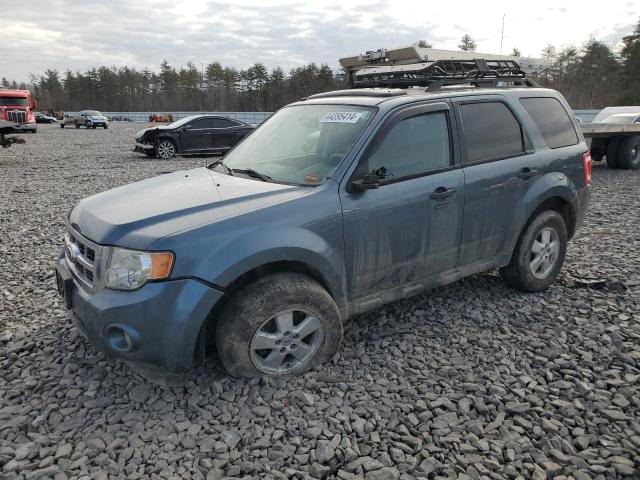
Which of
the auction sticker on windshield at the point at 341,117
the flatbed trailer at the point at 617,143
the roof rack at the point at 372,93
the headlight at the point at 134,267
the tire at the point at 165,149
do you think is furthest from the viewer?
the tire at the point at 165,149

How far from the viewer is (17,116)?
30.7m

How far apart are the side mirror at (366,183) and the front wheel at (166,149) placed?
14.2 meters

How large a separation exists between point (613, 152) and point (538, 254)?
1065cm

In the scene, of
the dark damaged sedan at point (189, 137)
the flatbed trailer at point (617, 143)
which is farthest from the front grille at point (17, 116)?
the flatbed trailer at point (617, 143)

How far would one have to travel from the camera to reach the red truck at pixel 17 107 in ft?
98.4

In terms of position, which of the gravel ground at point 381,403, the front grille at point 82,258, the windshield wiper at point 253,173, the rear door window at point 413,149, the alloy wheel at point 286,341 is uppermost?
the rear door window at point 413,149

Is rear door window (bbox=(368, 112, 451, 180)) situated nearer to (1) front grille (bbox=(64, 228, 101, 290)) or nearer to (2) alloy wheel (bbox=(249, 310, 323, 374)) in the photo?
(2) alloy wheel (bbox=(249, 310, 323, 374))

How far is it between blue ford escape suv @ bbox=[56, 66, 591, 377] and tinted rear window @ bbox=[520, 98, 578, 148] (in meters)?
0.03

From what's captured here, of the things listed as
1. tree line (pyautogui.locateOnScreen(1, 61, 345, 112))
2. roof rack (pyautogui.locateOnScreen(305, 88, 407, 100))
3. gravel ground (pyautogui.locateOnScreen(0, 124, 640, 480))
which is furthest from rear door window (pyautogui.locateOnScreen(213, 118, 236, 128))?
tree line (pyautogui.locateOnScreen(1, 61, 345, 112))

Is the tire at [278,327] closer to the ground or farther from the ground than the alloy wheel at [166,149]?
closer to the ground

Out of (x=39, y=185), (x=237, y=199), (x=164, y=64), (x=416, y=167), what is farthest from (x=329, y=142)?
(x=164, y=64)

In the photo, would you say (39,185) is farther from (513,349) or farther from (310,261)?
(513,349)

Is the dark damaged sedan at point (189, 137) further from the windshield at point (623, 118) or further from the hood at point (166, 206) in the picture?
the hood at point (166, 206)

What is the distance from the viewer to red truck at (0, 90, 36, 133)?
2998 centimetres
